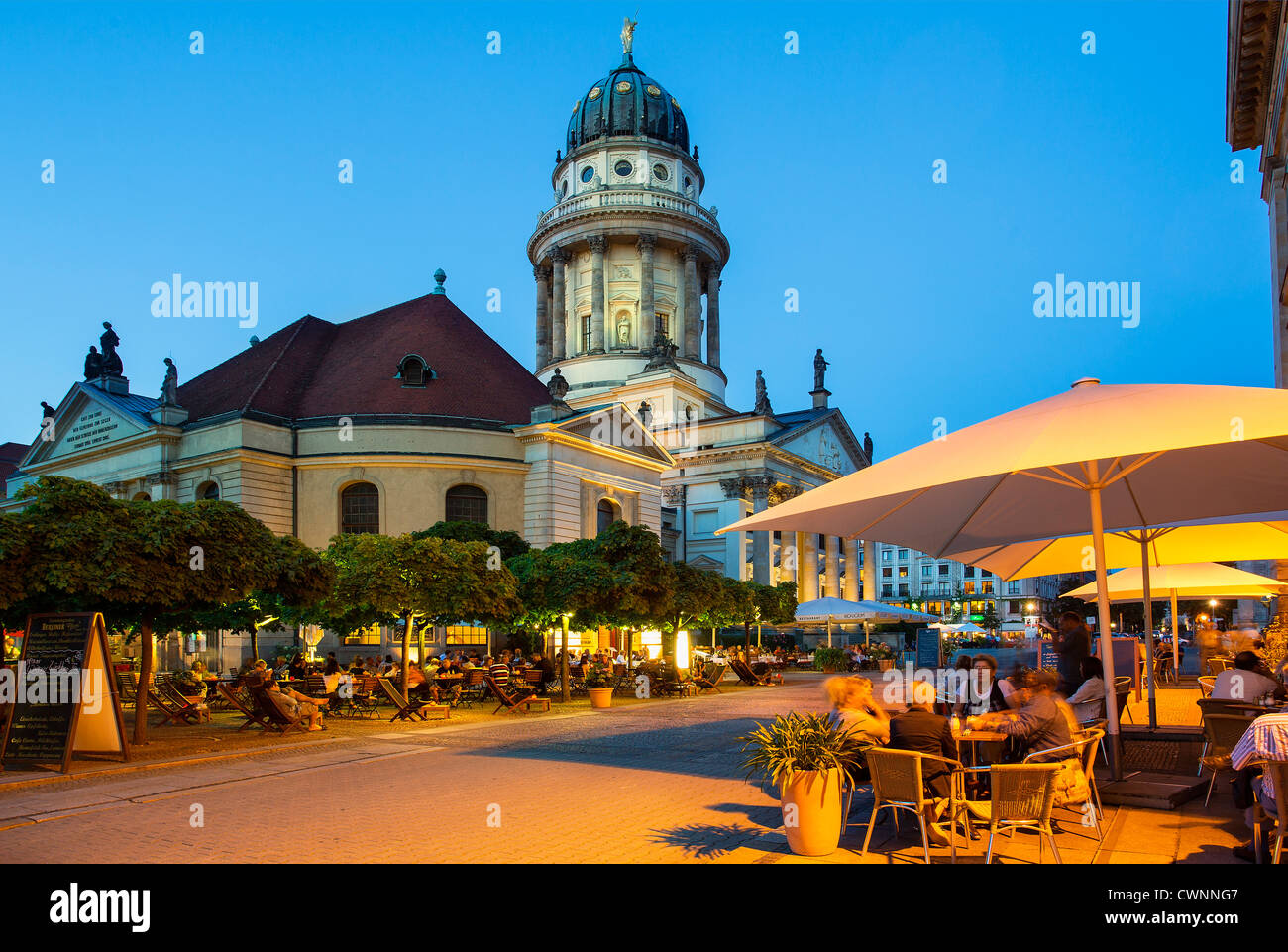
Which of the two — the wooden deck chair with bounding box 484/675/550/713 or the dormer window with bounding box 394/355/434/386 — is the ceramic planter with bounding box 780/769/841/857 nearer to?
the wooden deck chair with bounding box 484/675/550/713

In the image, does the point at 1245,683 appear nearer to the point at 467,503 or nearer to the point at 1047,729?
the point at 1047,729

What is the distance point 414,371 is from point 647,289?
31881mm

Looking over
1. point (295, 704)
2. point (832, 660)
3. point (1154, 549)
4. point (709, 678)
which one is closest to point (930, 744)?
point (1154, 549)

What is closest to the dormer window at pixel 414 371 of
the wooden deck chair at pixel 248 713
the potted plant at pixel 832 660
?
the potted plant at pixel 832 660

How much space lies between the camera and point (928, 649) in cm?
2567

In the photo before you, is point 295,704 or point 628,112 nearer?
point 295,704

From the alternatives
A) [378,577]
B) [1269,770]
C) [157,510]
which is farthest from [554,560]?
[1269,770]

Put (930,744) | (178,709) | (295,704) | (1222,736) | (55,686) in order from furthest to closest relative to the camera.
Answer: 1. (178,709)
2. (295,704)
3. (55,686)
4. (1222,736)
5. (930,744)

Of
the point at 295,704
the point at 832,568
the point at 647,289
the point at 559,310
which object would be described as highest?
the point at 647,289

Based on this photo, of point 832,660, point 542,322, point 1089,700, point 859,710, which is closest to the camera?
point 859,710

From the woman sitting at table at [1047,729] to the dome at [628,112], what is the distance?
70536 mm

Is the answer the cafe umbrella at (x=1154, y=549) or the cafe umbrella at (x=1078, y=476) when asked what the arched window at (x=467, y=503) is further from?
the cafe umbrella at (x=1078, y=476)

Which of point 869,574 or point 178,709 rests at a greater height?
point 869,574

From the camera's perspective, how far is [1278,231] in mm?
20562
